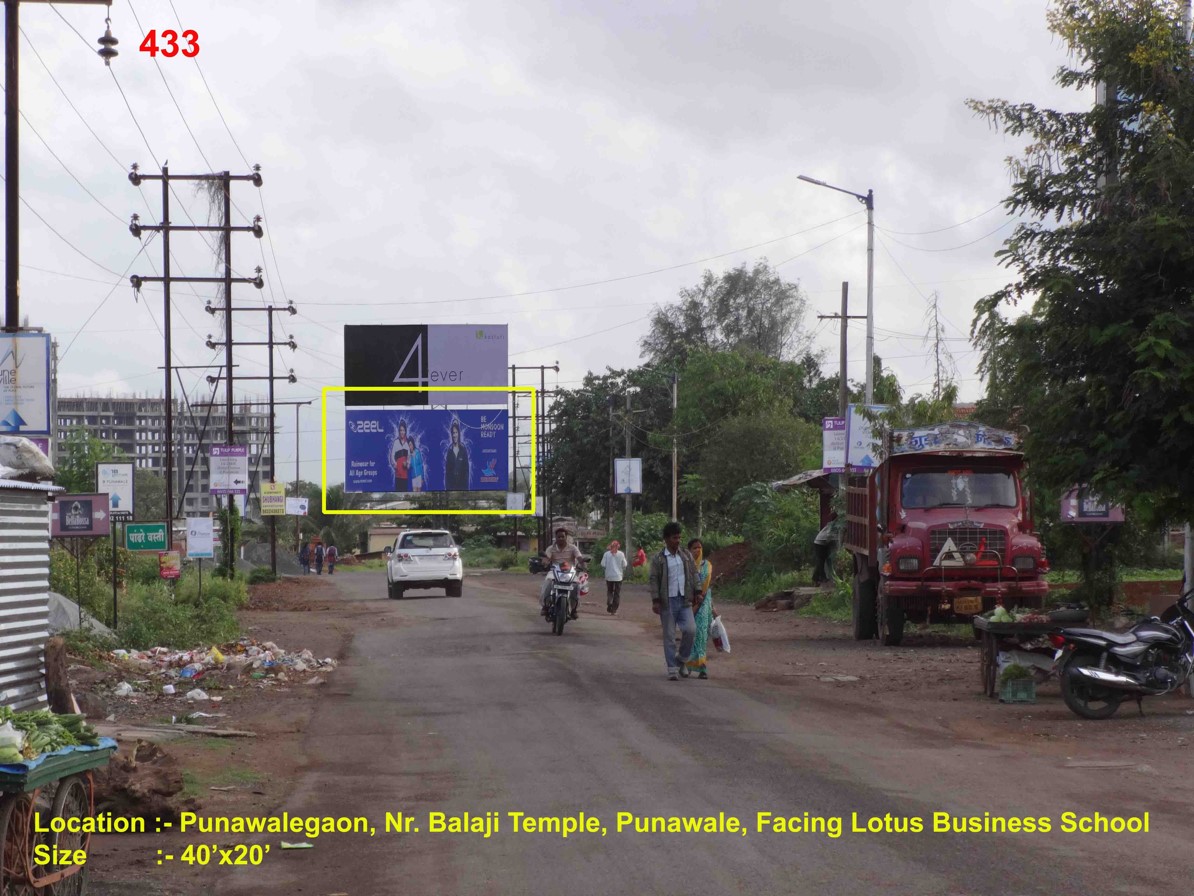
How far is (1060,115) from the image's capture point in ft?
49.2

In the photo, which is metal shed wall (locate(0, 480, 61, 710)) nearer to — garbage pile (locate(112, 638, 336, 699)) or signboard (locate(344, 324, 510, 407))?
garbage pile (locate(112, 638, 336, 699))

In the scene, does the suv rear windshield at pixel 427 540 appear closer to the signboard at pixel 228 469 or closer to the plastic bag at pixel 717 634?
the signboard at pixel 228 469

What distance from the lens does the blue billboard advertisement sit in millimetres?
36312

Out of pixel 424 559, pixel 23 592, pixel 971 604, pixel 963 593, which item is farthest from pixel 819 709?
pixel 424 559

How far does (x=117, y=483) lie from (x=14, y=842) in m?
22.4

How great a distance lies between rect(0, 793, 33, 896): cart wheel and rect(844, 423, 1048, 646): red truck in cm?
1565

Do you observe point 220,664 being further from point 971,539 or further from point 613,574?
point 613,574

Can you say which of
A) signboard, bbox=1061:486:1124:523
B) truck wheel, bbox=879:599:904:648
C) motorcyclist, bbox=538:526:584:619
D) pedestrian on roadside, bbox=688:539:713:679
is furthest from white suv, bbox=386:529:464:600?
pedestrian on roadside, bbox=688:539:713:679

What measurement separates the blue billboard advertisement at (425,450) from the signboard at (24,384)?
64.2ft

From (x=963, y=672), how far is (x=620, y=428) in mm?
51582

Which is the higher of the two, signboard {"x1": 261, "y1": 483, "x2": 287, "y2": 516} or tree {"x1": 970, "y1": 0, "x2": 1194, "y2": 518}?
tree {"x1": 970, "y1": 0, "x2": 1194, "y2": 518}

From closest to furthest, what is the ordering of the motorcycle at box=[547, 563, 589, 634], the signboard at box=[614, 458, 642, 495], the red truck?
the red truck, the motorcycle at box=[547, 563, 589, 634], the signboard at box=[614, 458, 642, 495]

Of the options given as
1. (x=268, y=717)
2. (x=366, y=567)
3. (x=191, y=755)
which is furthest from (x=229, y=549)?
(x=366, y=567)

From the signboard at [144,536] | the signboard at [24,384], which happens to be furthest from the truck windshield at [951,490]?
the signboard at [144,536]
